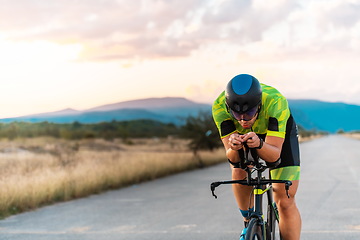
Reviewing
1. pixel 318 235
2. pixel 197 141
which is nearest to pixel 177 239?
pixel 318 235

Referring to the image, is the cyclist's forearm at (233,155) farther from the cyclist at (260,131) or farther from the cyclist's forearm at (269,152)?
the cyclist's forearm at (269,152)

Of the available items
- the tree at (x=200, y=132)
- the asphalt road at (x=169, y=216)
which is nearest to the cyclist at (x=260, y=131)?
the asphalt road at (x=169, y=216)

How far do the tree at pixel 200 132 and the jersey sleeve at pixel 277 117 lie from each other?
22.9m

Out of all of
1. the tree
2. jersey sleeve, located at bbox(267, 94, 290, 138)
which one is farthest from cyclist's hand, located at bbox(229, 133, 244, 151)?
the tree

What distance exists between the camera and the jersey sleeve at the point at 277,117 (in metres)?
4.33

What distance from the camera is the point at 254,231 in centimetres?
415

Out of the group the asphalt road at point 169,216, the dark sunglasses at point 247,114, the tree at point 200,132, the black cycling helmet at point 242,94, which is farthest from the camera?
the tree at point 200,132

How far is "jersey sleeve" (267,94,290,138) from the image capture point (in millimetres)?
4332

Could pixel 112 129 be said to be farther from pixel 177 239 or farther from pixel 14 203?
pixel 177 239

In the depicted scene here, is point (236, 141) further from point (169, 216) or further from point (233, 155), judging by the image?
point (169, 216)

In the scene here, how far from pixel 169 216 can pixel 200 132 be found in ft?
59.8

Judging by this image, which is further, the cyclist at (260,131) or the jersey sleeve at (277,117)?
the jersey sleeve at (277,117)

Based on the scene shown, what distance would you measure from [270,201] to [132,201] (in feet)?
23.5

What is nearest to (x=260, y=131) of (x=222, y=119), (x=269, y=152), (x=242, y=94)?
(x=222, y=119)
